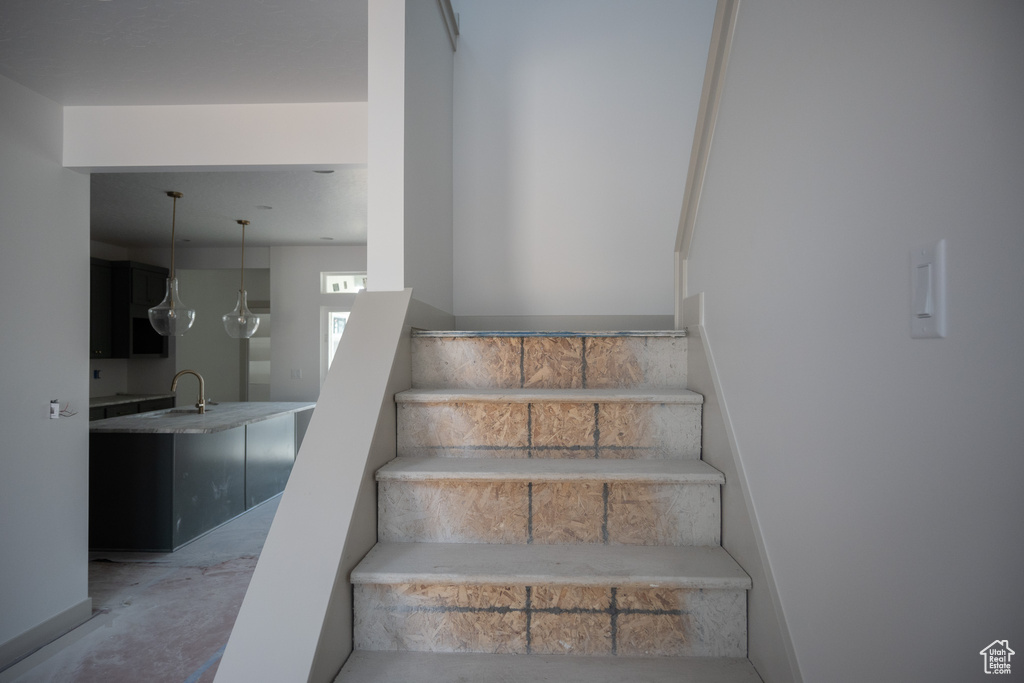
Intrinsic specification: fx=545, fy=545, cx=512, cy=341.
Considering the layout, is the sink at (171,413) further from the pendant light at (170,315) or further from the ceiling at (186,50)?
the ceiling at (186,50)

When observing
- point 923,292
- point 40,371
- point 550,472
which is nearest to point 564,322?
point 550,472

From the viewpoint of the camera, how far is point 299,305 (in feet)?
Answer: 22.2

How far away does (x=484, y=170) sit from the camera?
2.81 metres

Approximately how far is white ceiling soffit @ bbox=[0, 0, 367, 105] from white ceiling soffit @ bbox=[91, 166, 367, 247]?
813 mm

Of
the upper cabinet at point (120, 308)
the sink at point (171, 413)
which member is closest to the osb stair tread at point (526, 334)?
the sink at point (171, 413)

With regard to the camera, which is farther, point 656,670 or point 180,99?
point 180,99

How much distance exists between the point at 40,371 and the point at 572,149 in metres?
2.81

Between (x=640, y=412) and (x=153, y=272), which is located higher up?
(x=153, y=272)

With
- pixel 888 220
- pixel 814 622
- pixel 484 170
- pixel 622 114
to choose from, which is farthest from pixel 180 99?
pixel 814 622

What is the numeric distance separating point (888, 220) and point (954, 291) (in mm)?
166

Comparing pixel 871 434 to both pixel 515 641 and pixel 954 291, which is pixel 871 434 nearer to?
pixel 954 291

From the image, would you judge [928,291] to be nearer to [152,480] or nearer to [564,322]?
[564,322]

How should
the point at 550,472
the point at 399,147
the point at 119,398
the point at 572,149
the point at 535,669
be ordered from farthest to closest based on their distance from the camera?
the point at 119,398 → the point at 572,149 → the point at 399,147 → the point at 550,472 → the point at 535,669

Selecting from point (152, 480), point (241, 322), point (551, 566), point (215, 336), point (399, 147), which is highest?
point (399, 147)
